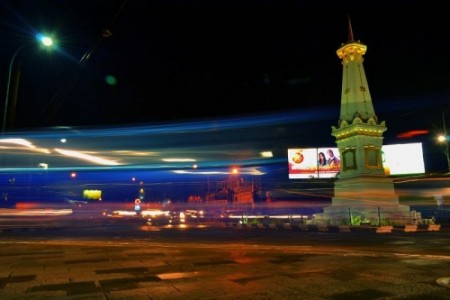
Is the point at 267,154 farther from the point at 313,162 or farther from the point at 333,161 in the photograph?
the point at 333,161

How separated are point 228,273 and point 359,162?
21.8 m

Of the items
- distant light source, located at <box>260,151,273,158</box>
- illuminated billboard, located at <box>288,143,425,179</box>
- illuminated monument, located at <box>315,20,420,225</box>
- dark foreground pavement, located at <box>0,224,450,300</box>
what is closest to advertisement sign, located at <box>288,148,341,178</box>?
illuminated billboard, located at <box>288,143,425,179</box>

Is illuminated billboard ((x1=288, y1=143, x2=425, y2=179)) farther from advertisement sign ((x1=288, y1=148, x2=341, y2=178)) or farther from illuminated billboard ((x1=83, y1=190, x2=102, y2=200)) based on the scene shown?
illuminated billboard ((x1=83, y1=190, x2=102, y2=200))

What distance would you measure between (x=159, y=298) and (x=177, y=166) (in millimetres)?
18091

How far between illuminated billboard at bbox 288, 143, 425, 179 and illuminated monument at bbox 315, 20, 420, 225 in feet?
A: 71.0

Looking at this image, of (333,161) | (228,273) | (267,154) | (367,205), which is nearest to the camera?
(228,273)

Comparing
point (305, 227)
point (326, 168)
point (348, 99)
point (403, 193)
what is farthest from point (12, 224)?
point (326, 168)

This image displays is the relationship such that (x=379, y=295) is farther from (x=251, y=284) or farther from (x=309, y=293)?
(x=251, y=284)

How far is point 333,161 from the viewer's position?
50531mm

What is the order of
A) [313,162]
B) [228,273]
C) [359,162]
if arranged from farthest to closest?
[313,162], [359,162], [228,273]

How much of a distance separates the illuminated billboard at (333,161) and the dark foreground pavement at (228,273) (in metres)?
39.5

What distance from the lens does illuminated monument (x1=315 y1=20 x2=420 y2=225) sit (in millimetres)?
25281

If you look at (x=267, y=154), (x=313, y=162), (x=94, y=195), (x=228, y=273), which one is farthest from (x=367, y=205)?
(x=267, y=154)

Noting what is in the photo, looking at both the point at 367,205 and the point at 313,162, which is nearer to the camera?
the point at 367,205
